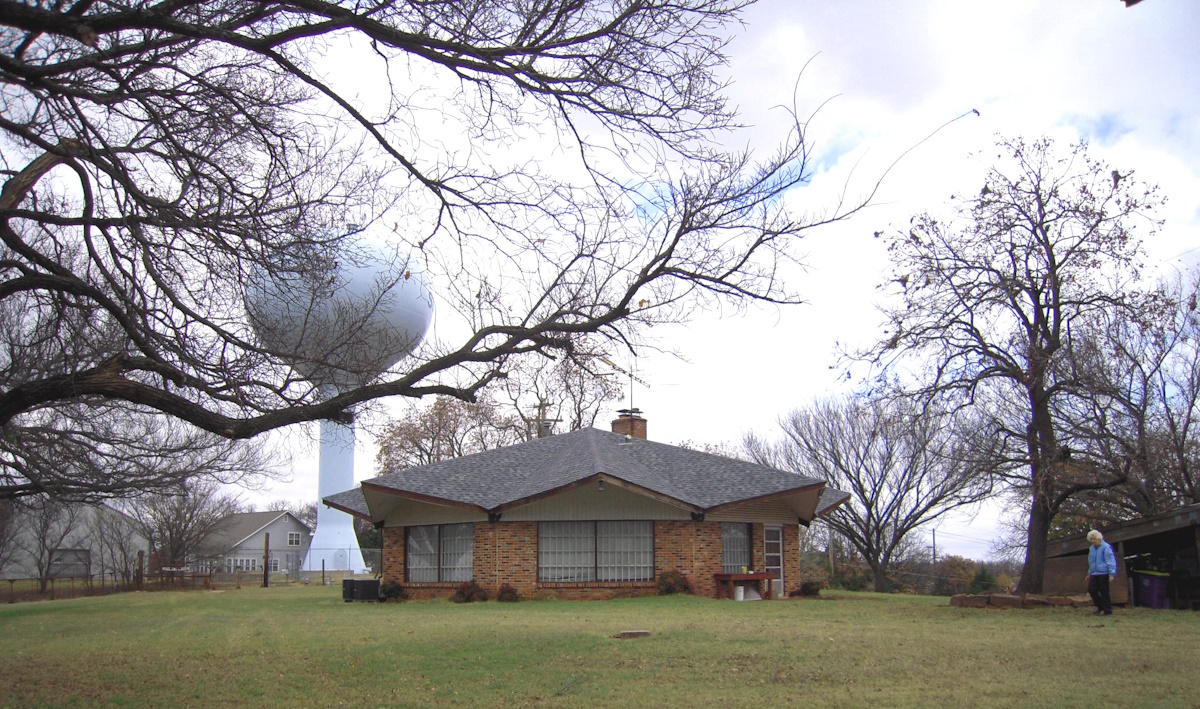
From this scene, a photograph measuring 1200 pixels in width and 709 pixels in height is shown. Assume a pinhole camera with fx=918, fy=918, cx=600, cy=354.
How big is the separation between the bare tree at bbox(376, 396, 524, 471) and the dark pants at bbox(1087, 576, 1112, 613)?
33938 millimetres

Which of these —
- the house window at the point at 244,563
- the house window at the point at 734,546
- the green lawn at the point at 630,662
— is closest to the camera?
the green lawn at the point at 630,662

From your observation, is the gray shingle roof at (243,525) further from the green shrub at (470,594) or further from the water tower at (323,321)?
the water tower at (323,321)

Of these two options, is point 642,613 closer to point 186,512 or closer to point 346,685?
point 346,685

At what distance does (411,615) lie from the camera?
709 inches

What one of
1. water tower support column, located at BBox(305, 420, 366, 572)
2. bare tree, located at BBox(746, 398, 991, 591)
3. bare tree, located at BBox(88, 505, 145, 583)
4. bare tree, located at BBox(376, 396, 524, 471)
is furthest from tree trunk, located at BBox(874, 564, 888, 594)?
bare tree, located at BBox(88, 505, 145, 583)

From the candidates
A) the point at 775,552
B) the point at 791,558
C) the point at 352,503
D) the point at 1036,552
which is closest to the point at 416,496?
the point at 352,503

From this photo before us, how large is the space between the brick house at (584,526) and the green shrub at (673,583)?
10.3 inches

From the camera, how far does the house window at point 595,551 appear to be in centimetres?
2320

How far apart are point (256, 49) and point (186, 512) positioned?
46.4 metres

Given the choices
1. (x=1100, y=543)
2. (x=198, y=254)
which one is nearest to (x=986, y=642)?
(x=1100, y=543)

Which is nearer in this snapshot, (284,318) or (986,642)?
(284,318)

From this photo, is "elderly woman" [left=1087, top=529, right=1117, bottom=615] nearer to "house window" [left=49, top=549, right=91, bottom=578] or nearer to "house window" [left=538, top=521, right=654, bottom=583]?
"house window" [left=538, top=521, right=654, bottom=583]

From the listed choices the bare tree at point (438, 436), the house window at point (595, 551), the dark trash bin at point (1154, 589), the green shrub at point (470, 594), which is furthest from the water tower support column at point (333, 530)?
the dark trash bin at point (1154, 589)

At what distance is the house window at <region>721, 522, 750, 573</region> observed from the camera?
78.1 ft
